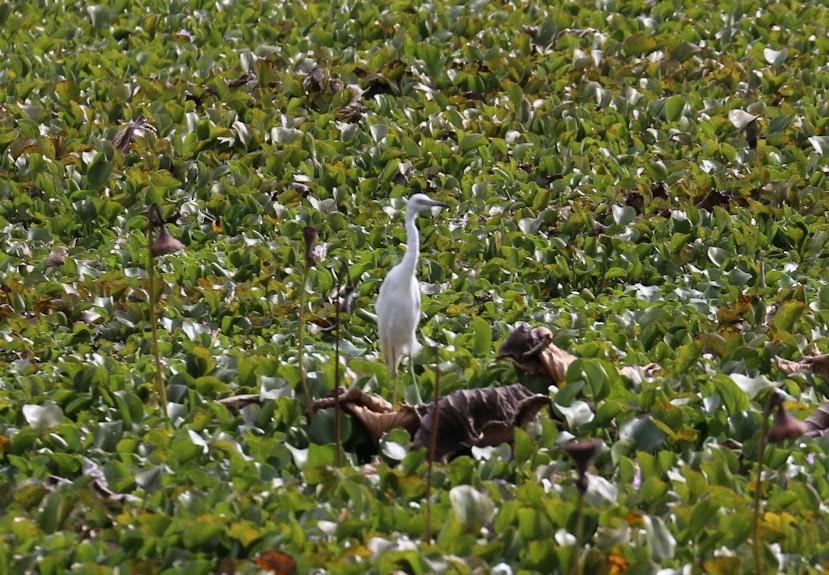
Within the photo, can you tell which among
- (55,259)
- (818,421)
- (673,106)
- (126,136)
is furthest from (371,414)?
(673,106)

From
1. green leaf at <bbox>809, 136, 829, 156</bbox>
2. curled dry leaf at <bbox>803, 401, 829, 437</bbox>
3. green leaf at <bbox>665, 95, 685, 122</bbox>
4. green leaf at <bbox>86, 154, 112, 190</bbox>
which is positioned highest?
green leaf at <bbox>665, 95, 685, 122</bbox>

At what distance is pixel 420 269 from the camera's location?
23.6ft

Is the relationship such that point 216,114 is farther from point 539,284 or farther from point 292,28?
point 539,284

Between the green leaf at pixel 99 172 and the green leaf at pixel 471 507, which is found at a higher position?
the green leaf at pixel 99 172

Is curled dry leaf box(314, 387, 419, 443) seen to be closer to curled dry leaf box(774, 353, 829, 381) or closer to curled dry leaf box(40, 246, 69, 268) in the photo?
curled dry leaf box(774, 353, 829, 381)

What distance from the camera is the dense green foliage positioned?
14.3 ft

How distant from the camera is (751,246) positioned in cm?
734

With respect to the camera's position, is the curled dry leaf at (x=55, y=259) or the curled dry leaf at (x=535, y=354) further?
the curled dry leaf at (x=55, y=259)

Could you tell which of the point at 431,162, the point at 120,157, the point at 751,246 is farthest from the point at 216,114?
the point at 751,246

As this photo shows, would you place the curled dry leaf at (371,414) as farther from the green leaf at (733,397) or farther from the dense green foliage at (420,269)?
the green leaf at (733,397)

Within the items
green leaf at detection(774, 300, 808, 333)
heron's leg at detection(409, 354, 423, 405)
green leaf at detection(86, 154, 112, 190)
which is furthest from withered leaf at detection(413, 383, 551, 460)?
green leaf at detection(86, 154, 112, 190)

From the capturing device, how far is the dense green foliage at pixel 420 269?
4.36 metres

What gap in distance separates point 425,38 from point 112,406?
18.9 ft

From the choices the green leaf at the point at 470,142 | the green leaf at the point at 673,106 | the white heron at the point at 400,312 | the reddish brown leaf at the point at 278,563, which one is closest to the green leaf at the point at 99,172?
the green leaf at the point at 470,142
